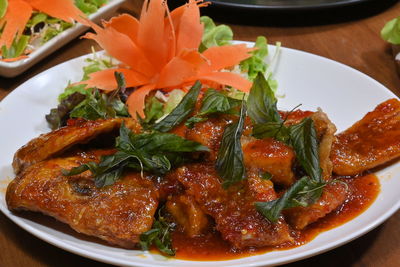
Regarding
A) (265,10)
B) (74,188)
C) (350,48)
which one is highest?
(74,188)

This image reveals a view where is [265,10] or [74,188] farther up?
[74,188]

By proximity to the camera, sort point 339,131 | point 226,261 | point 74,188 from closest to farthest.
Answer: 1. point 226,261
2. point 74,188
3. point 339,131

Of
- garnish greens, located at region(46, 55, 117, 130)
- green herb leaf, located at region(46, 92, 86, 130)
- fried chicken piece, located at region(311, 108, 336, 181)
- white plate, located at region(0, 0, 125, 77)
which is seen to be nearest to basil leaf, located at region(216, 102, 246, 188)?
fried chicken piece, located at region(311, 108, 336, 181)

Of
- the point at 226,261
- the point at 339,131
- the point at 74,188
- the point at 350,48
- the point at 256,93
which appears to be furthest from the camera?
the point at 350,48

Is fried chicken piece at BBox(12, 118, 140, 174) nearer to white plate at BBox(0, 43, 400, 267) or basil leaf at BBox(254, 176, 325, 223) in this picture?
white plate at BBox(0, 43, 400, 267)

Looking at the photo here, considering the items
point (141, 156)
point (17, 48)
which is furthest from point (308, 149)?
point (17, 48)

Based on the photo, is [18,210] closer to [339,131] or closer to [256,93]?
[256,93]

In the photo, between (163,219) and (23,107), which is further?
(23,107)

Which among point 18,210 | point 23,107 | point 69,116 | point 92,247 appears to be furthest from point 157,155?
point 23,107
